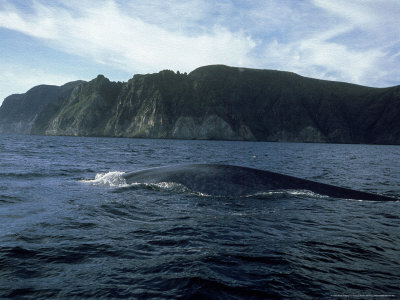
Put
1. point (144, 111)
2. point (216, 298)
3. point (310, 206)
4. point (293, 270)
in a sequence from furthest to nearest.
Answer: point (144, 111) < point (310, 206) < point (293, 270) < point (216, 298)

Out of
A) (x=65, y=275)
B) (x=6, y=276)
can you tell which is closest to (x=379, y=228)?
(x=65, y=275)

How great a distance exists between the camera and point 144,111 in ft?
621

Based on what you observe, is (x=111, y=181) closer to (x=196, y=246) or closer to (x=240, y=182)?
(x=240, y=182)

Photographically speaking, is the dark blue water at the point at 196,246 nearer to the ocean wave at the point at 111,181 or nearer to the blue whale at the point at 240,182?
the blue whale at the point at 240,182

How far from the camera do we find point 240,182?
1027 centimetres

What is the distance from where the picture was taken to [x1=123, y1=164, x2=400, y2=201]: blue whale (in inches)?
396

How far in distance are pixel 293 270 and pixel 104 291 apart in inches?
111

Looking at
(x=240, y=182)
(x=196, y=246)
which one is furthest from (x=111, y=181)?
(x=196, y=246)

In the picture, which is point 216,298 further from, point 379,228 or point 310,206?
point 310,206

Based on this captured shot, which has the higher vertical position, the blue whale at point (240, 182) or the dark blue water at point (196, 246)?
the blue whale at point (240, 182)

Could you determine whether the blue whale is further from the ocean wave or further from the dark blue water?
the ocean wave

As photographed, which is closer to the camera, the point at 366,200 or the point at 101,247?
the point at 101,247

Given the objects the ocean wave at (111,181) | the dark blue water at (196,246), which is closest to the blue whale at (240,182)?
the dark blue water at (196,246)

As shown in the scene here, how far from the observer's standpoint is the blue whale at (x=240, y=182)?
33.0 ft
